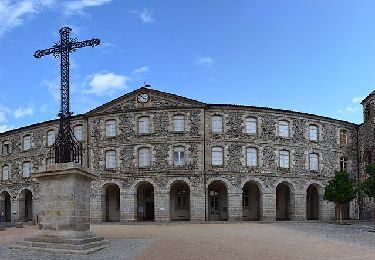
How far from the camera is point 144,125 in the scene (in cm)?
3881

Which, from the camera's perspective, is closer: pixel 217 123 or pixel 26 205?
pixel 217 123

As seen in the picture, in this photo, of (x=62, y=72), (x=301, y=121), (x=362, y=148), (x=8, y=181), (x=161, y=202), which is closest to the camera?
(x=62, y=72)

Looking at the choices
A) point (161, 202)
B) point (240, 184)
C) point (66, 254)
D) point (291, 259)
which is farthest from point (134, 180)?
point (291, 259)

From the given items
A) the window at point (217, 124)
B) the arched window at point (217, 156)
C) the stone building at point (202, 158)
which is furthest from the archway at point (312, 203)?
the window at point (217, 124)

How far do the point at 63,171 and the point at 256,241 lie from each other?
28.4 feet

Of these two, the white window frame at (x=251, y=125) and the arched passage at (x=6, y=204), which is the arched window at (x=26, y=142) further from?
the white window frame at (x=251, y=125)

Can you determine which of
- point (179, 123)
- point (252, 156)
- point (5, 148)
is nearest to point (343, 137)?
point (252, 156)

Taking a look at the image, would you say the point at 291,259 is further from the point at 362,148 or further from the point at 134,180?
the point at 362,148

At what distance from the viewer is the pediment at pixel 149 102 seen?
38.7m

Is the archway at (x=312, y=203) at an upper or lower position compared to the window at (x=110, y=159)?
lower

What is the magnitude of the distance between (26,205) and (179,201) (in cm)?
1801

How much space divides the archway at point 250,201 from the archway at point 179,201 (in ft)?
16.9

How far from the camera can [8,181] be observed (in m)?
46.7

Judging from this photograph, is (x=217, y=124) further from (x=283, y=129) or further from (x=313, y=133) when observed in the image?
(x=313, y=133)
